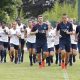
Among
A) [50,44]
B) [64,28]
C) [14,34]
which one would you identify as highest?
[64,28]

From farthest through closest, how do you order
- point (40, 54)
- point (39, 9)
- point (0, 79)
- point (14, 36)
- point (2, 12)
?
point (39, 9), point (2, 12), point (14, 36), point (40, 54), point (0, 79)

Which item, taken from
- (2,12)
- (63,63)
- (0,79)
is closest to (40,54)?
(63,63)

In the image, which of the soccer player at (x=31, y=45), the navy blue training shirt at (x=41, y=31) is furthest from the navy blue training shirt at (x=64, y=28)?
the soccer player at (x=31, y=45)

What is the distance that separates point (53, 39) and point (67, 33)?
13.4 ft

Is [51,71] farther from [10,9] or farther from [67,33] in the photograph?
[10,9]

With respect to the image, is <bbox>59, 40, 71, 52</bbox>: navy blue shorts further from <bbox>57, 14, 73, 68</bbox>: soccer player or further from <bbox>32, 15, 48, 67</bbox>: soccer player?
<bbox>32, 15, 48, 67</bbox>: soccer player

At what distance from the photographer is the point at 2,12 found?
46469 millimetres

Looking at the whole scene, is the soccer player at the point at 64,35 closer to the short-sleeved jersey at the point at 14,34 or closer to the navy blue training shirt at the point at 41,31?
the navy blue training shirt at the point at 41,31

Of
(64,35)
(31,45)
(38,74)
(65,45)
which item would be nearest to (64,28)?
(64,35)

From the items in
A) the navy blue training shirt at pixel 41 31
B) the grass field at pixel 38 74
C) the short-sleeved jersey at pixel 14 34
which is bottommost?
the grass field at pixel 38 74

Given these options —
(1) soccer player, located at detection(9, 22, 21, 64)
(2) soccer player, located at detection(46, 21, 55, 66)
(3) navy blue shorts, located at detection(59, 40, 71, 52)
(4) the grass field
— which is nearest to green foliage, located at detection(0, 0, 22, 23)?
(1) soccer player, located at detection(9, 22, 21, 64)

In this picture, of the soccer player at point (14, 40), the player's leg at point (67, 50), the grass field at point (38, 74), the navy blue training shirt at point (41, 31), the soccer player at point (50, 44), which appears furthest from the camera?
the soccer player at point (14, 40)

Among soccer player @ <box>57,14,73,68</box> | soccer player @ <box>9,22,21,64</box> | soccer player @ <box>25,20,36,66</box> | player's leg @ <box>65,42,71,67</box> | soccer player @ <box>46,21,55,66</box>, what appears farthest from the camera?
soccer player @ <box>9,22,21,64</box>

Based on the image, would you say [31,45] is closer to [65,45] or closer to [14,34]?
[14,34]
